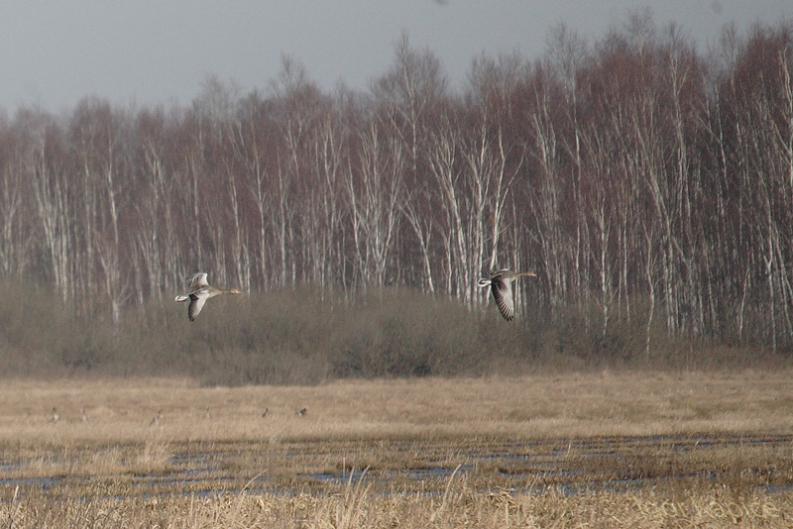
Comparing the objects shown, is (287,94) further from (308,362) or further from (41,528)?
(41,528)

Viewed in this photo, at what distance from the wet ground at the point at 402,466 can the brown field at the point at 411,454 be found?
0.06m

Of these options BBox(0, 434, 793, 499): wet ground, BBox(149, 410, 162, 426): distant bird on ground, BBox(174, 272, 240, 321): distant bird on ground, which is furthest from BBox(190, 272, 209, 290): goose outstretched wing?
BBox(149, 410, 162, 426): distant bird on ground

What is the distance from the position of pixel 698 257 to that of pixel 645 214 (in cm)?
302

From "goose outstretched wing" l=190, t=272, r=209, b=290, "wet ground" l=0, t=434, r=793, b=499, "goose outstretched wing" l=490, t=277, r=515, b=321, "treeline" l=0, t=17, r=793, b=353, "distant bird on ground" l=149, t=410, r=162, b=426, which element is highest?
"treeline" l=0, t=17, r=793, b=353

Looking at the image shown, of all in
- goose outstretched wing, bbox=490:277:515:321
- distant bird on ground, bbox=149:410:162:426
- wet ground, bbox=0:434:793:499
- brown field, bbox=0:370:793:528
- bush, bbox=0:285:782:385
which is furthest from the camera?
bush, bbox=0:285:782:385

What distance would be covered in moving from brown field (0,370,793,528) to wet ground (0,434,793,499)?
0.06 meters

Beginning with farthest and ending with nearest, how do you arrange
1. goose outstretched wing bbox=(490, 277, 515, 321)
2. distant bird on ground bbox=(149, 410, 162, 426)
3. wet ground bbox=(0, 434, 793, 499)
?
distant bird on ground bbox=(149, 410, 162, 426) < wet ground bbox=(0, 434, 793, 499) < goose outstretched wing bbox=(490, 277, 515, 321)

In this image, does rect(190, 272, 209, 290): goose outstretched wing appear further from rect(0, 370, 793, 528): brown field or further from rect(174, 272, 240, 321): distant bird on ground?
rect(0, 370, 793, 528): brown field

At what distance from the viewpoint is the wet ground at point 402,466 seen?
15.9 metres

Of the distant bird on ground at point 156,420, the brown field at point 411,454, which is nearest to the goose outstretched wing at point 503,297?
the brown field at point 411,454

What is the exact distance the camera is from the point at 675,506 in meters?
13.1

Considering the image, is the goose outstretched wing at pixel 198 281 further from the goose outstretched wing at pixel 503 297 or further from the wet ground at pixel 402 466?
the goose outstretched wing at pixel 503 297

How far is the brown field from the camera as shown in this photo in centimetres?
1276

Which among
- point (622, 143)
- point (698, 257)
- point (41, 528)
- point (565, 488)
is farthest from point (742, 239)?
point (41, 528)
